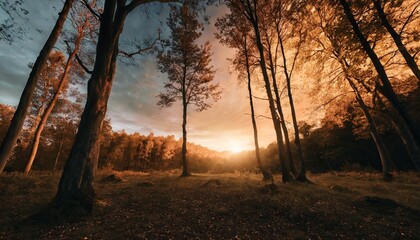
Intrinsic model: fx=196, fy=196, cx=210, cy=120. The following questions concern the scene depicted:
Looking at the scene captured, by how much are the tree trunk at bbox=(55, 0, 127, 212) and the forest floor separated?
0.82 m

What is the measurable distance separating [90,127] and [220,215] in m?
5.42

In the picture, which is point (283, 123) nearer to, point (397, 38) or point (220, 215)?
point (397, 38)

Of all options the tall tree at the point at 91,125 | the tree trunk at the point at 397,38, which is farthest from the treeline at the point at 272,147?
the tall tree at the point at 91,125

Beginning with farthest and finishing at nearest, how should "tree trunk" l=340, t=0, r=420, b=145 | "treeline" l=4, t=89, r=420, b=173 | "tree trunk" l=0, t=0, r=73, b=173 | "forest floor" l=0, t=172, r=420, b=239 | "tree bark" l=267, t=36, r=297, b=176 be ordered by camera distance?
"treeline" l=4, t=89, r=420, b=173 → "tree bark" l=267, t=36, r=297, b=176 → "tree trunk" l=340, t=0, r=420, b=145 → "tree trunk" l=0, t=0, r=73, b=173 → "forest floor" l=0, t=172, r=420, b=239

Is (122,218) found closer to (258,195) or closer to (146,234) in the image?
(146,234)

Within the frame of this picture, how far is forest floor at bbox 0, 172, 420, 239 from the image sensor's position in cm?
509

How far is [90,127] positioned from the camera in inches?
271

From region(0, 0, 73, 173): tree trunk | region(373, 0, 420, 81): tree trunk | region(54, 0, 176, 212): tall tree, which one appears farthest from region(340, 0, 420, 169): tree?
region(0, 0, 73, 173): tree trunk

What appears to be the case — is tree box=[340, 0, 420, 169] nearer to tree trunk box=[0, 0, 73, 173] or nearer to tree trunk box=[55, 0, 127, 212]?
tree trunk box=[55, 0, 127, 212]

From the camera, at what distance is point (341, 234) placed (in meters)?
5.22

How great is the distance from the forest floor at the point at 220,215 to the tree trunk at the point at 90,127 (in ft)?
2.69

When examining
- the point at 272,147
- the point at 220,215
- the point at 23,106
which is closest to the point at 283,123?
the point at 220,215

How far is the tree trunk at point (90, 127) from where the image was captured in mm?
6195

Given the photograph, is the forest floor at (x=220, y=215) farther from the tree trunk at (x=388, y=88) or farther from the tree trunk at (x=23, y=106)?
the tree trunk at (x=388, y=88)
